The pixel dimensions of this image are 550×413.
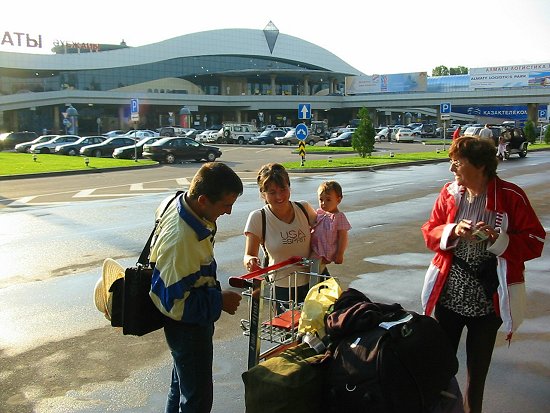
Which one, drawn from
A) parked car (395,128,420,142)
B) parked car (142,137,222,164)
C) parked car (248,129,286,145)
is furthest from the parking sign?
parked car (395,128,420,142)

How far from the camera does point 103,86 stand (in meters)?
99.4

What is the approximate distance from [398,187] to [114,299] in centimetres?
1718

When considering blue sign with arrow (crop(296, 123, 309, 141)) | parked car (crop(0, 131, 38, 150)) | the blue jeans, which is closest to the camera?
the blue jeans

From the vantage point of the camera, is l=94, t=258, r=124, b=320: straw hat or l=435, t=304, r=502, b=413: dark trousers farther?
l=435, t=304, r=502, b=413: dark trousers

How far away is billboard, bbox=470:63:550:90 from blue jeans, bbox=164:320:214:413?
92.3 meters

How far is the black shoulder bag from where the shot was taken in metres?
3.16

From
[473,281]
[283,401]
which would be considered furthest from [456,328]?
[283,401]

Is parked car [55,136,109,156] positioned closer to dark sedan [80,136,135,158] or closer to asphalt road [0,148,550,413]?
dark sedan [80,136,135,158]

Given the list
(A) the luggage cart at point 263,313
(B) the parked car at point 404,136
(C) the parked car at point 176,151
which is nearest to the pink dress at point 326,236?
(A) the luggage cart at point 263,313

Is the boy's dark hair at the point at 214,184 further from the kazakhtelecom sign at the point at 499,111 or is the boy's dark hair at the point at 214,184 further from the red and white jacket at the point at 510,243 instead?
the kazakhtelecom sign at the point at 499,111

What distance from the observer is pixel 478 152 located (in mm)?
3609

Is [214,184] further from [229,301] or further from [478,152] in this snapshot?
[478,152]

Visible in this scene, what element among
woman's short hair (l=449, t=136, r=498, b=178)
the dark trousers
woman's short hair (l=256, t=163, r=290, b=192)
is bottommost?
the dark trousers

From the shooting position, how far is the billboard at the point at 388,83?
94.9 meters
